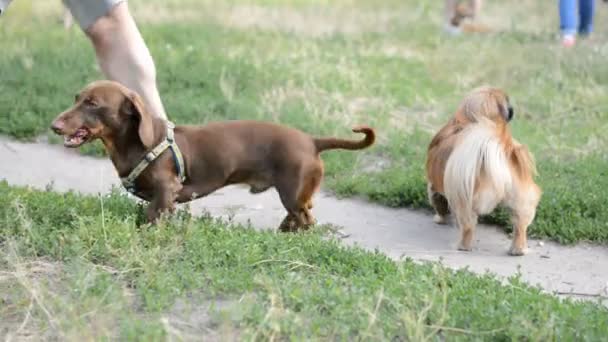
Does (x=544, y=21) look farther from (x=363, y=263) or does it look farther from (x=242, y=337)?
(x=242, y=337)

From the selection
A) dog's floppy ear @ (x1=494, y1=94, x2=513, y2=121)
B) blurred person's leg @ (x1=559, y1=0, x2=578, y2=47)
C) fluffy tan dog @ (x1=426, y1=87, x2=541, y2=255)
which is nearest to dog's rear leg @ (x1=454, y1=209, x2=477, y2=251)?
fluffy tan dog @ (x1=426, y1=87, x2=541, y2=255)

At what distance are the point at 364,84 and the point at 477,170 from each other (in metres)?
4.40

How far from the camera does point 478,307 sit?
4484 millimetres

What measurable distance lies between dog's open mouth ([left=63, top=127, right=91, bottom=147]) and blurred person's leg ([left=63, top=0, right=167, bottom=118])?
0.92 metres

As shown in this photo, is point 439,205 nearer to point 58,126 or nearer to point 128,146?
point 128,146

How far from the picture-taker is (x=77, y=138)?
5.52 metres

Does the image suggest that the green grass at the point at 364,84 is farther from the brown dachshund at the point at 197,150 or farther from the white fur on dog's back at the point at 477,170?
the brown dachshund at the point at 197,150

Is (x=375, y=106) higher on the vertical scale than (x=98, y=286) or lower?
lower

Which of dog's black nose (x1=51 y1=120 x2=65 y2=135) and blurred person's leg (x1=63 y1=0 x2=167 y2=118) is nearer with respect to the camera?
dog's black nose (x1=51 y1=120 x2=65 y2=135)

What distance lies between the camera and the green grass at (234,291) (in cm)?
423

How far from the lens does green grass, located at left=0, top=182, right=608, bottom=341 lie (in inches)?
166

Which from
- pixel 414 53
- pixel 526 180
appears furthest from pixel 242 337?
pixel 414 53

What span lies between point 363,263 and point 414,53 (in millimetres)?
7336

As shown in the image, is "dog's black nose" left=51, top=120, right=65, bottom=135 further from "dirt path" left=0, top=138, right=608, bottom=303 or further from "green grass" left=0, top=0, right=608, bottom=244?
"green grass" left=0, top=0, right=608, bottom=244
